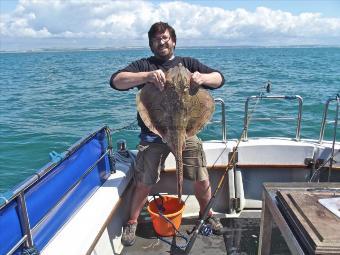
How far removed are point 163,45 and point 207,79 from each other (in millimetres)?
714

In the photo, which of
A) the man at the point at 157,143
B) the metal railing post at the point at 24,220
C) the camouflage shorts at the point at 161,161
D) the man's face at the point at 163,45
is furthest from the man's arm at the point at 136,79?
the metal railing post at the point at 24,220

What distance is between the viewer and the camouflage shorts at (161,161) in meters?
4.52

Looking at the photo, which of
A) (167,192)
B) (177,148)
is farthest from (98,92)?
(177,148)

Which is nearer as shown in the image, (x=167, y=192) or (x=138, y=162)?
(x=138, y=162)

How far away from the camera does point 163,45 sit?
4.33 metres

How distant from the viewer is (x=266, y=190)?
3062mm

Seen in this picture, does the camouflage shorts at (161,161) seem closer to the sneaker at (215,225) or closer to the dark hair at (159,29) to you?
the sneaker at (215,225)

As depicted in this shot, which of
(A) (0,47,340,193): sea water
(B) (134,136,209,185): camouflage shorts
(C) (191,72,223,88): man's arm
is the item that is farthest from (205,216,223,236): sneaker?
(C) (191,72,223,88): man's arm

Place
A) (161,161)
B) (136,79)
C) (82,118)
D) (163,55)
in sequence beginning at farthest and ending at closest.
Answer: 1. (82,118)
2. (161,161)
3. (163,55)
4. (136,79)

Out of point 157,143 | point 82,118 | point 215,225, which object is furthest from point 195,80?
point 82,118

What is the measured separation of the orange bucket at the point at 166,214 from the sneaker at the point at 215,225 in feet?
1.37

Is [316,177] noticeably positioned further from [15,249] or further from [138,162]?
[15,249]

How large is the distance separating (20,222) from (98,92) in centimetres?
2078

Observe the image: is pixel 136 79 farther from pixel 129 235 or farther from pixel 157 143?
pixel 129 235
